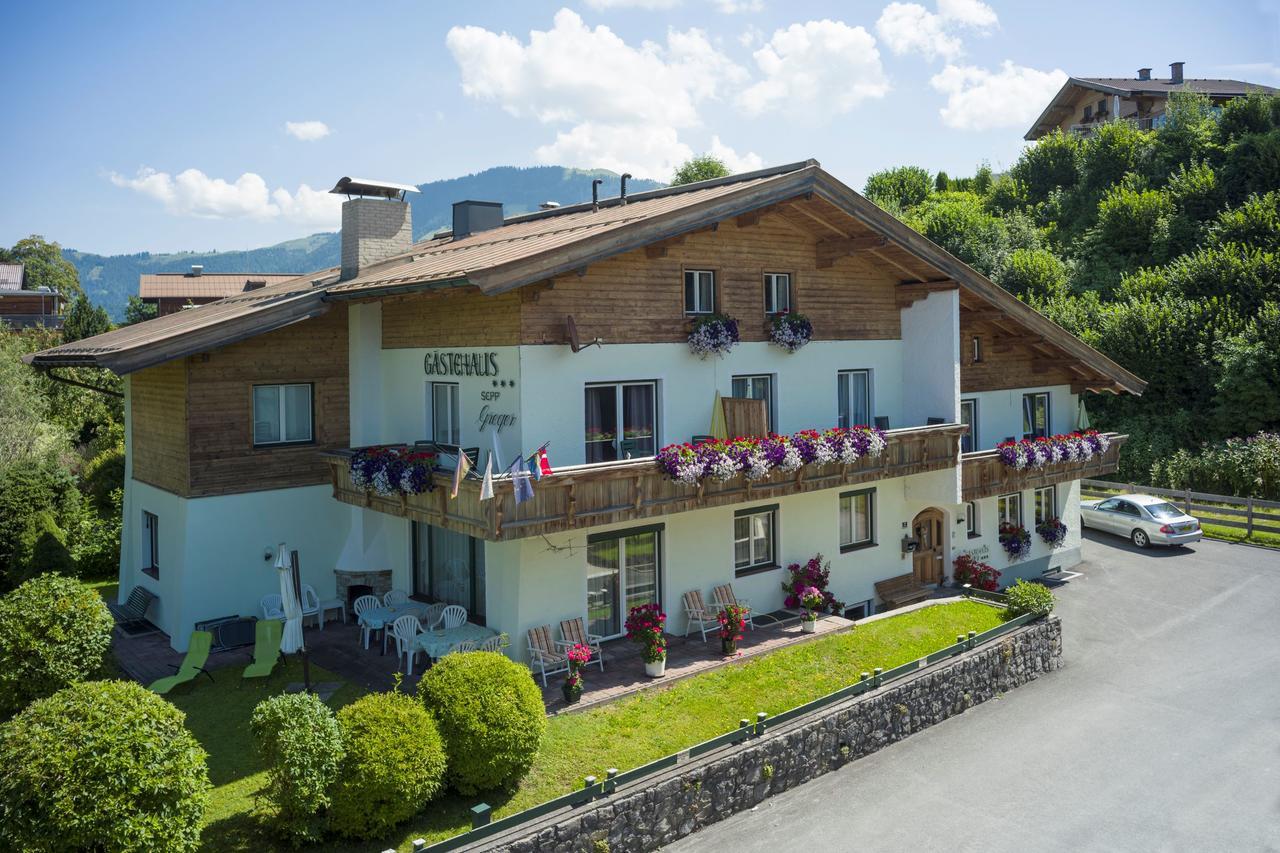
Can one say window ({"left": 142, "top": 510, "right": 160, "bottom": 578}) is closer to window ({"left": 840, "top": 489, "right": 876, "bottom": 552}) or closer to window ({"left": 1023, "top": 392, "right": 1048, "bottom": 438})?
window ({"left": 840, "top": 489, "right": 876, "bottom": 552})

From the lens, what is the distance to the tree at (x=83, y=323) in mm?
45062

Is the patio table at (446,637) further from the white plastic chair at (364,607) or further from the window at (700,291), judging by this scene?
the window at (700,291)

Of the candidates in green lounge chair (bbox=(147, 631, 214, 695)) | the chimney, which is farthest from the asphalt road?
the chimney

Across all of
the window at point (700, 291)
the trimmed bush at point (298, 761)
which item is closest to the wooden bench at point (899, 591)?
the window at point (700, 291)

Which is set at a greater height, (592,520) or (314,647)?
(592,520)

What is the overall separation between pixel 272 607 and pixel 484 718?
8.06 m

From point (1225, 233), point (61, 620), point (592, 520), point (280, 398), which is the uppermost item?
point (1225, 233)

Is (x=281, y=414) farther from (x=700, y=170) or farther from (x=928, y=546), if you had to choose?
(x=700, y=170)

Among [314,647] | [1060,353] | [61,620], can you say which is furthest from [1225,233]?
[61,620]

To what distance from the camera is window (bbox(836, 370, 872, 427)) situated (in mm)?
20734

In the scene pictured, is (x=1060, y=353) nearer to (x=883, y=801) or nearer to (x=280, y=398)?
(x=883, y=801)

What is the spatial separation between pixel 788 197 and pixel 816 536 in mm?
6981

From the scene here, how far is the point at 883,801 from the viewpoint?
1356 centimetres

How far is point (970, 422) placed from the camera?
24172mm
